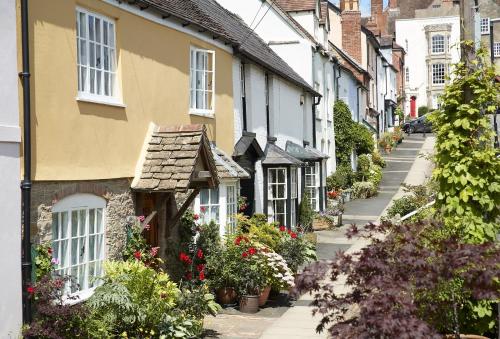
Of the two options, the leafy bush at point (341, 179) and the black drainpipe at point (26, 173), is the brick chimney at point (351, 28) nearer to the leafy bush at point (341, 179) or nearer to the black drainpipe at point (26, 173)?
the leafy bush at point (341, 179)

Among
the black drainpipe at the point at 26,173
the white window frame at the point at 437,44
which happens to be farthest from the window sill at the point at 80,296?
the white window frame at the point at 437,44

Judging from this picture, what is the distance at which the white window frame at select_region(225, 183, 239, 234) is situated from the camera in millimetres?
14741

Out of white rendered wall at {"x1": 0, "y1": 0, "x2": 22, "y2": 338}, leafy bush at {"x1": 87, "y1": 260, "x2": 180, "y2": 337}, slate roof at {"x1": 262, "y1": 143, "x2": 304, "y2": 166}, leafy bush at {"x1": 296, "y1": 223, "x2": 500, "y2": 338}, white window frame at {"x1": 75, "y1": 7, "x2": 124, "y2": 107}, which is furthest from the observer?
slate roof at {"x1": 262, "y1": 143, "x2": 304, "y2": 166}

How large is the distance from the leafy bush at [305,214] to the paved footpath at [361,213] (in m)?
0.67

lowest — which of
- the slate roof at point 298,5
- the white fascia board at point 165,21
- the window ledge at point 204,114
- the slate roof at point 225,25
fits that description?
the window ledge at point 204,114

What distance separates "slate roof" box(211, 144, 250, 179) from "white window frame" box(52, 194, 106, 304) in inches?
147

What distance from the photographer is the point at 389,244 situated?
6.99 metres

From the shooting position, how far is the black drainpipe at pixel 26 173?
8305mm

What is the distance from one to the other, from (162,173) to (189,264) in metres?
2.34

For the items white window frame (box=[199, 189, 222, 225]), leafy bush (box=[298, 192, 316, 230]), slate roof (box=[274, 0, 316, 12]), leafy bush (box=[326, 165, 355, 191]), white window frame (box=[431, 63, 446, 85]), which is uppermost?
white window frame (box=[431, 63, 446, 85])

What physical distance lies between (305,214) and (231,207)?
7248 mm

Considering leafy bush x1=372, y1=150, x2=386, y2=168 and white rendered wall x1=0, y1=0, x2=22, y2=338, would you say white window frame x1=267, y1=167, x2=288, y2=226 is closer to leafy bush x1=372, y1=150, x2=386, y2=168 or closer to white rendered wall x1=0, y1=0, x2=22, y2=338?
white rendered wall x1=0, y1=0, x2=22, y2=338

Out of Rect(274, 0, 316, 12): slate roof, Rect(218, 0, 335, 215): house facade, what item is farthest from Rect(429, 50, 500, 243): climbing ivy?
Rect(274, 0, 316, 12): slate roof

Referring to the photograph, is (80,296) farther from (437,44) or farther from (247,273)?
(437,44)
